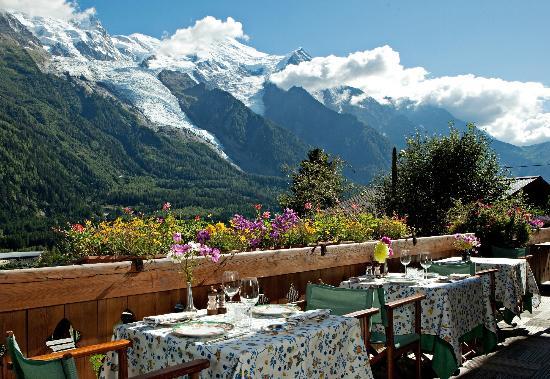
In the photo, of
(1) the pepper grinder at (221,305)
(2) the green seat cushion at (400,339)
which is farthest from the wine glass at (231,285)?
(2) the green seat cushion at (400,339)

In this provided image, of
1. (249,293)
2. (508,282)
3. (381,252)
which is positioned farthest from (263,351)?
(508,282)

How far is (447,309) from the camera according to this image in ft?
14.5

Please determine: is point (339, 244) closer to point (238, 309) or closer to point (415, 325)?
point (415, 325)

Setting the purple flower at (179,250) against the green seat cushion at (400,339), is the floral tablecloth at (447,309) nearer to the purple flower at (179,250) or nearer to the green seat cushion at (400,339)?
the green seat cushion at (400,339)

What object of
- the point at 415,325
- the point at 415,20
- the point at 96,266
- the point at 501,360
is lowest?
the point at 501,360

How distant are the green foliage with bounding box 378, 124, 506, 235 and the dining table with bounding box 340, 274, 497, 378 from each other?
1400 cm

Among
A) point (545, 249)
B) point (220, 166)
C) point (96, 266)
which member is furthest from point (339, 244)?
point (220, 166)

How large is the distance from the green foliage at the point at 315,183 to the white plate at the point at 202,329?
85.1ft

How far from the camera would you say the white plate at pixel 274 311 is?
3.07m

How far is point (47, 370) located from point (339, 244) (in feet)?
13.3

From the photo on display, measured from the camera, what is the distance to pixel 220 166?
639 ft

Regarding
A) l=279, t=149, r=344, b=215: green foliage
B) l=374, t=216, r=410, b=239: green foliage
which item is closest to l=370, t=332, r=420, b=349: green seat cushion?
l=374, t=216, r=410, b=239: green foliage

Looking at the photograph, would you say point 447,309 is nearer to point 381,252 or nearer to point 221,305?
point 381,252

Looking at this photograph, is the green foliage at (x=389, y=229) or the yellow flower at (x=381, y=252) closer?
the yellow flower at (x=381, y=252)
